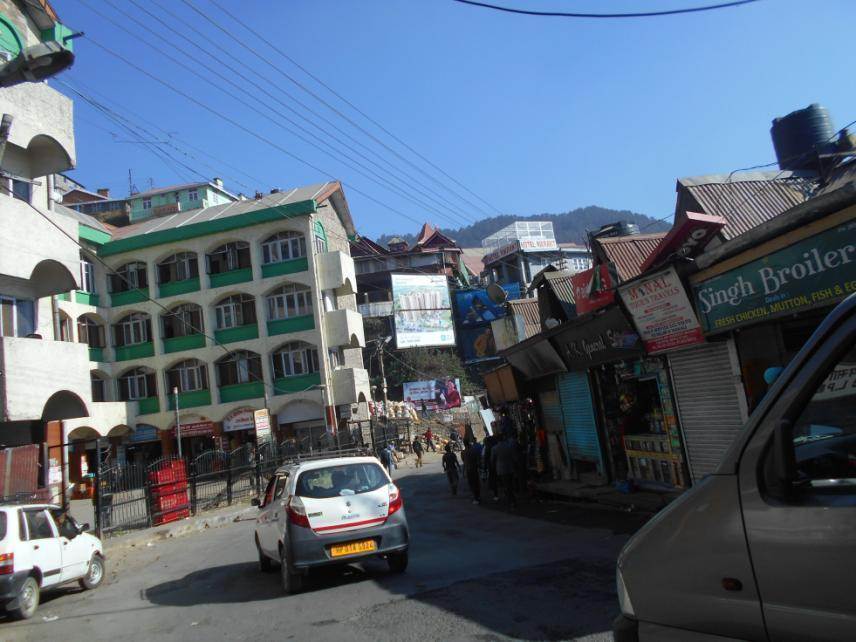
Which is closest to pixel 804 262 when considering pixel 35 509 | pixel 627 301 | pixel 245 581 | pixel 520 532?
pixel 627 301

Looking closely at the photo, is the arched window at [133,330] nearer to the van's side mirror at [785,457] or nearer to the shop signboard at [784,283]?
the shop signboard at [784,283]

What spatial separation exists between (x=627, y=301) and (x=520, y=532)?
15.1ft

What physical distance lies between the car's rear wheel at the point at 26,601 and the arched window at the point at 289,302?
1126 inches

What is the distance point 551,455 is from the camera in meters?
18.7

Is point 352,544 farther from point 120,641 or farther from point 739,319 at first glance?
point 739,319

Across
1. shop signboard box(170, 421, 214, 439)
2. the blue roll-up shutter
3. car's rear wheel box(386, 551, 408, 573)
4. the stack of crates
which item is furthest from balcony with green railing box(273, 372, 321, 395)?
car's rear wheel box(386, 551, 408, 573)

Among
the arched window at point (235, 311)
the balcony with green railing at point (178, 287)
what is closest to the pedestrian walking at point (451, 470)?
the arched window at point (235, 311)

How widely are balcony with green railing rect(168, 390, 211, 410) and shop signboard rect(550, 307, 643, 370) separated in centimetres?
2742

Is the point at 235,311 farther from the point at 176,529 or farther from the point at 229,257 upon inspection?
the point at 176,529

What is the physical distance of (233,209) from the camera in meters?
40.0

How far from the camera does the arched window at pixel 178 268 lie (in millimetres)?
39219

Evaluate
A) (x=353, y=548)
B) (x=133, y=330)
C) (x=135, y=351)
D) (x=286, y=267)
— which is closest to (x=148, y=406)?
(x=135, y=351)

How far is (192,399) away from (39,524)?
29830mm

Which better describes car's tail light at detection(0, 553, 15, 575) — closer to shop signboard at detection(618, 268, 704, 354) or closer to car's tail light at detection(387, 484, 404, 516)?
car's tail light at detection(387, 484, 404, 516)
